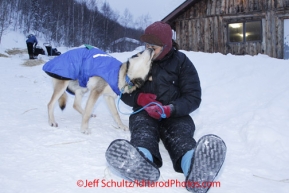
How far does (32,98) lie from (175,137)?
11.4 feet

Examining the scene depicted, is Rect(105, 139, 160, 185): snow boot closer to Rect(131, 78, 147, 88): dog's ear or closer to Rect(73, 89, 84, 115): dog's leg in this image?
Rect(131, 78, 147, 88): dog's ear

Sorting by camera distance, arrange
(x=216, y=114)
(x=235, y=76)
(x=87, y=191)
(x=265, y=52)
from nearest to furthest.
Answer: (x=87, y=191) < (x=216, y=114) < (x=235, y=76) < (x=265, y=52)

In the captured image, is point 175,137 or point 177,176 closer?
point 177,176

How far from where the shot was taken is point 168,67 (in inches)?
112

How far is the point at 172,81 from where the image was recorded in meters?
2.84

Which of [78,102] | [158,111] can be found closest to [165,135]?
[158,111]

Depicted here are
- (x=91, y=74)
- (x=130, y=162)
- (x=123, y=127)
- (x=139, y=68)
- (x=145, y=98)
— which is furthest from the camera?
(x=123, y=127)

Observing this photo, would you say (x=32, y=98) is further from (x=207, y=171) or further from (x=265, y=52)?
(x=265, y=52)

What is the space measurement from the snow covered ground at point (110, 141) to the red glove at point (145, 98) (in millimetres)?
576

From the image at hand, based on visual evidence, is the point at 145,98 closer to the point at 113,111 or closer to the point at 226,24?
the point at 113,111

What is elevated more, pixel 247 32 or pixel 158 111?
pixel 247 32

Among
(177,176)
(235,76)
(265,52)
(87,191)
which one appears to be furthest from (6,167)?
(265,52)

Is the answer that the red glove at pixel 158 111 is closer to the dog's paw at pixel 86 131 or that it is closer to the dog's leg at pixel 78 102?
the dog's paw at pixel 86 131

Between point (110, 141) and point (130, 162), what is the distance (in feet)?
3.60
